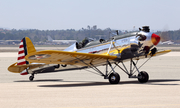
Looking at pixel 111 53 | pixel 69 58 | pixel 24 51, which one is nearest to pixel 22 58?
pixel 24 51

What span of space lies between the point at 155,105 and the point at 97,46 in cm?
719

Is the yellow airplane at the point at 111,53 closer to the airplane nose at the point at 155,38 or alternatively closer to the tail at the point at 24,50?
the airplane nose at the point at 155,38

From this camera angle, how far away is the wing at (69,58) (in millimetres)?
12055

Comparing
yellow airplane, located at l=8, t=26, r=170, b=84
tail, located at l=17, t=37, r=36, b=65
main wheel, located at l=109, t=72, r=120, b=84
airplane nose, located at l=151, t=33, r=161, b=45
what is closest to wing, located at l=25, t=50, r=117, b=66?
yellow airplane, located at l=8, t=26, r=170, b=84

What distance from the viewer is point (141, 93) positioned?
10031mm

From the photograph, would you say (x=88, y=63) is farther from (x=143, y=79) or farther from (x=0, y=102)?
(x=0, y=102)

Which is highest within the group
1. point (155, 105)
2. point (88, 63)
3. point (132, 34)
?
point (132, 34)

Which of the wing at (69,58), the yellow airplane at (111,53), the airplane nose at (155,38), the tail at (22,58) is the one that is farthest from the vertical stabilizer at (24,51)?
the airplane nose at (155,38)

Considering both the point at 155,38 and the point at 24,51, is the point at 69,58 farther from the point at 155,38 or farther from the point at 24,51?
the point at 24,51

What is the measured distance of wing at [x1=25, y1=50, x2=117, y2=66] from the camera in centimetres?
1205

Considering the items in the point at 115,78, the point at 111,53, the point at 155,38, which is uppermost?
the point at 155,38

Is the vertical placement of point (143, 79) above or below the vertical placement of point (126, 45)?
below

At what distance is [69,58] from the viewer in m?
13.2

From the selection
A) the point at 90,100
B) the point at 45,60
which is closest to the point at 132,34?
the point at 45,60
